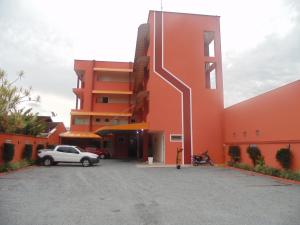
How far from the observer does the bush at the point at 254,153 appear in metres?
18.1

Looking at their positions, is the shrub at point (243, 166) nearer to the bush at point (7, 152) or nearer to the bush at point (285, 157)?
the bush at point (285, 157)

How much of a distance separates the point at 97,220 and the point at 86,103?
3330 cm

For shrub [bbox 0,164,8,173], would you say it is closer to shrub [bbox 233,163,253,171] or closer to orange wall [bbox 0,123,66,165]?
orange wall [bbox 0,123,66,165]

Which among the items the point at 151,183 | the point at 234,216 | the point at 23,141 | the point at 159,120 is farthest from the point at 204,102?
the point at 234,216

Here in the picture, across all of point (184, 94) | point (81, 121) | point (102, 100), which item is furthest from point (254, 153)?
point (81, 121)

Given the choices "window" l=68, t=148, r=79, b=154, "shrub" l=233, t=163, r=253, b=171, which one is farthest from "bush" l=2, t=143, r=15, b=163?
"shrub" l=233, t=163, r=253, b=171

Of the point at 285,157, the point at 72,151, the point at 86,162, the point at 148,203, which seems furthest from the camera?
the point at 72,151

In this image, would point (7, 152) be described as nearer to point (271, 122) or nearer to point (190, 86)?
point (190, 86)

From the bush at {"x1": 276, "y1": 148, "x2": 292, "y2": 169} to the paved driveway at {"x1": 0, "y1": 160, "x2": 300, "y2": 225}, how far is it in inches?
109

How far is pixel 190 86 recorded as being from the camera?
25.6 metres

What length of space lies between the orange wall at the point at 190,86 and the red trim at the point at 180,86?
1.34ft

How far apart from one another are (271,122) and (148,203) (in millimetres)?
11631

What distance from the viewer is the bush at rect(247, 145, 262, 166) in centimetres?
1809

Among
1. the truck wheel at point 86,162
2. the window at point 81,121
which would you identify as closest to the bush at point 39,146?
the truck wheel at point 86,162
